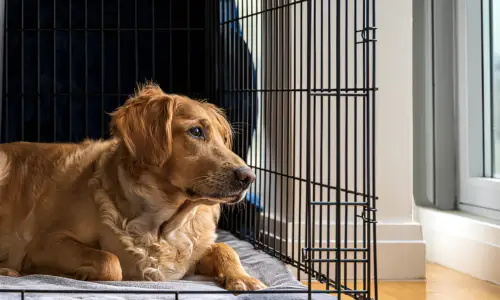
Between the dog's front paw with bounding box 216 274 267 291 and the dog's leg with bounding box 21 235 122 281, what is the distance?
31 cm

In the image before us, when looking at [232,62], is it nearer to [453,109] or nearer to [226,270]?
[453,109]

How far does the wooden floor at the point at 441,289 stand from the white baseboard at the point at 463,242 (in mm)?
60

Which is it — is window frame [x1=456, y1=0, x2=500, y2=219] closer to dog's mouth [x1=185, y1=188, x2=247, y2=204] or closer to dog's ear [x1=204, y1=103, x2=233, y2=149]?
dog's ear [x1=204, y1=103, x2=233, y2=149]

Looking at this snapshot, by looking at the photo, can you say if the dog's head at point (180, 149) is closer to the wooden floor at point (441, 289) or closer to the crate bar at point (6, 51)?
the wooden floor at point (441, 289)

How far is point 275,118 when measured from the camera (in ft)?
9.35

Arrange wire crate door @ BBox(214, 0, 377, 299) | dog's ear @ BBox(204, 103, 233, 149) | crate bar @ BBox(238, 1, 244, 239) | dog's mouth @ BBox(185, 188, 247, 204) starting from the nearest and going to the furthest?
dog's mouth @ BBox(185, 188, 247, 204) < dog's ear @ BBox(204, 103, 233, 149) < wire crate door @ BBox(214, 0, 377, 299) < crate bar @ BBox(238, 1, 244, 239)

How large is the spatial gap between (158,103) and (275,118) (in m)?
0.83

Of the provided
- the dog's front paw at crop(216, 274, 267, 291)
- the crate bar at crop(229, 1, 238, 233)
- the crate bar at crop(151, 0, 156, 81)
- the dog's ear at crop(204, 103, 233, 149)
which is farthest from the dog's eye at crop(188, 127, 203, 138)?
the crate bar at crop(151, 0, 156, 81)

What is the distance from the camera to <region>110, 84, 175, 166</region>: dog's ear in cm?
205

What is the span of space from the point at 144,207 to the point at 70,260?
268 mm

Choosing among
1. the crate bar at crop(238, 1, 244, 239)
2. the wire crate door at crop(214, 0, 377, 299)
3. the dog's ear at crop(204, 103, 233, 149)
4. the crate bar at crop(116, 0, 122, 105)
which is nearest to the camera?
the dog's ear at crop(204, 103, 233, 149)

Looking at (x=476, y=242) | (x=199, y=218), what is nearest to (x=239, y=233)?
(x=199, y=218)

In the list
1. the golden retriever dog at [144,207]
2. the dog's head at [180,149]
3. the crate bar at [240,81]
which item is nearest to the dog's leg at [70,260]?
the golden retriever dog at [144,207]

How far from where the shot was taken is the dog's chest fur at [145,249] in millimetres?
2094
